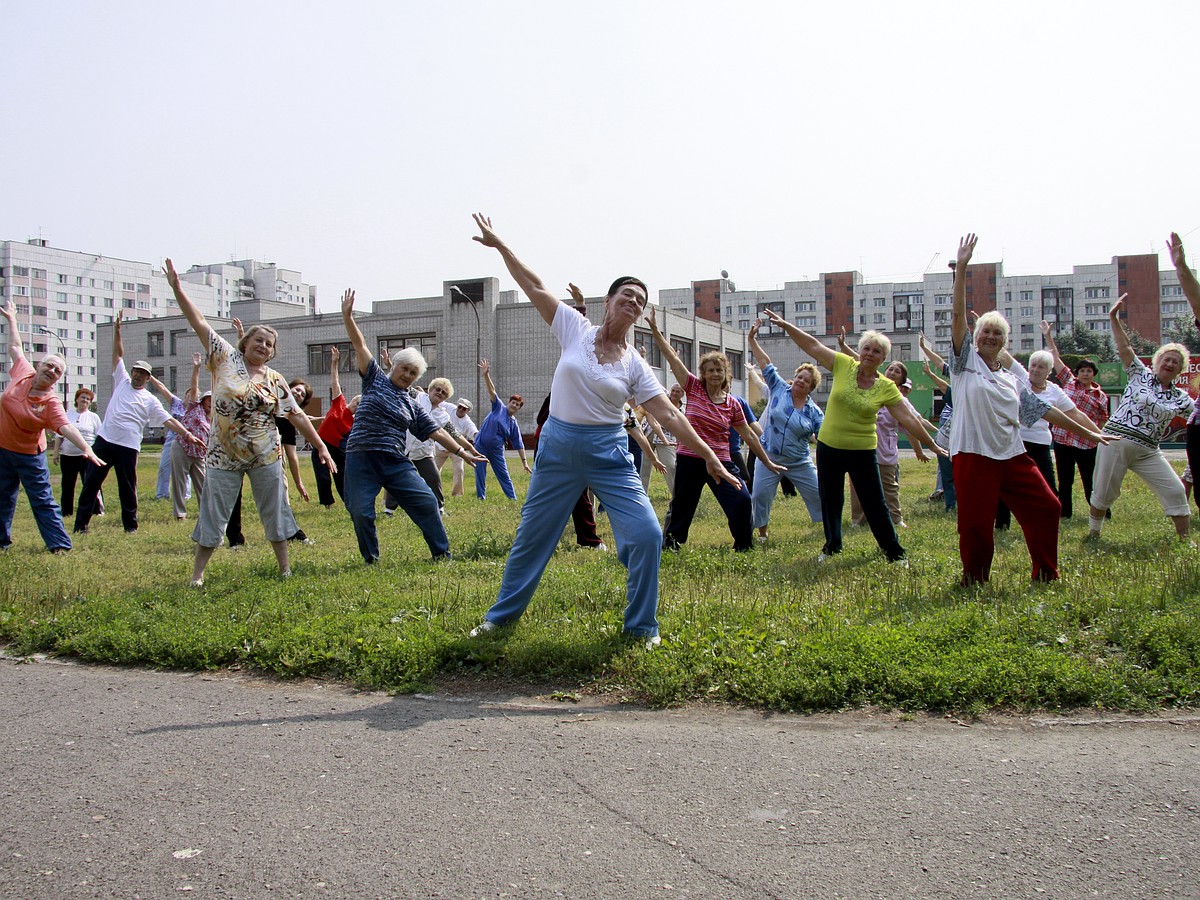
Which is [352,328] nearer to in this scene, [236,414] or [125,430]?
[236,414]

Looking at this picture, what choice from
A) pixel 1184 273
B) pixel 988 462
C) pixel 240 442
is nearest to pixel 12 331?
pixel 240 442

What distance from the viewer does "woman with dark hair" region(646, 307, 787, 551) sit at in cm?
895

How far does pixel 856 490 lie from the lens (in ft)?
28.1

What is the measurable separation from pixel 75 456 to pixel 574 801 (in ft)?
38.0

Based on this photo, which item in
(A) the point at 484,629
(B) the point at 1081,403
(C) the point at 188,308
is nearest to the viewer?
(A) the point at 484,629

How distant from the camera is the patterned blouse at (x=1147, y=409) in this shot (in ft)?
29.9

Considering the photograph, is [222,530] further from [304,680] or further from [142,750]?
[142,750]

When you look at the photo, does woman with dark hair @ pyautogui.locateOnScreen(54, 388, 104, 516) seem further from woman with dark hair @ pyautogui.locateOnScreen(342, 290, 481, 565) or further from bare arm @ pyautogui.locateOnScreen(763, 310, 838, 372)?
bare arm @ pyautogui.locateOnScreen(763, 310, 838, 372)

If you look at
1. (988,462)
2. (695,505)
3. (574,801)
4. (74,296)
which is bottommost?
(574,801)

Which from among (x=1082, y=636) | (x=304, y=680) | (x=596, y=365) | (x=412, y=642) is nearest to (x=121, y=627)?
(x=304, y=680)

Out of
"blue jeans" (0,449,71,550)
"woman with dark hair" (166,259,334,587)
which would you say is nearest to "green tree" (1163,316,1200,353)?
"woman with dark hair" (166,259,334,587)

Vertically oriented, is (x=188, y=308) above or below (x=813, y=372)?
above

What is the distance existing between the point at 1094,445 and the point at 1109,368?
57201 millimetres

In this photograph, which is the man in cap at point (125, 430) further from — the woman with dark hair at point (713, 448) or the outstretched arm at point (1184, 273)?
the outstretched arm at point (1184, 273)
